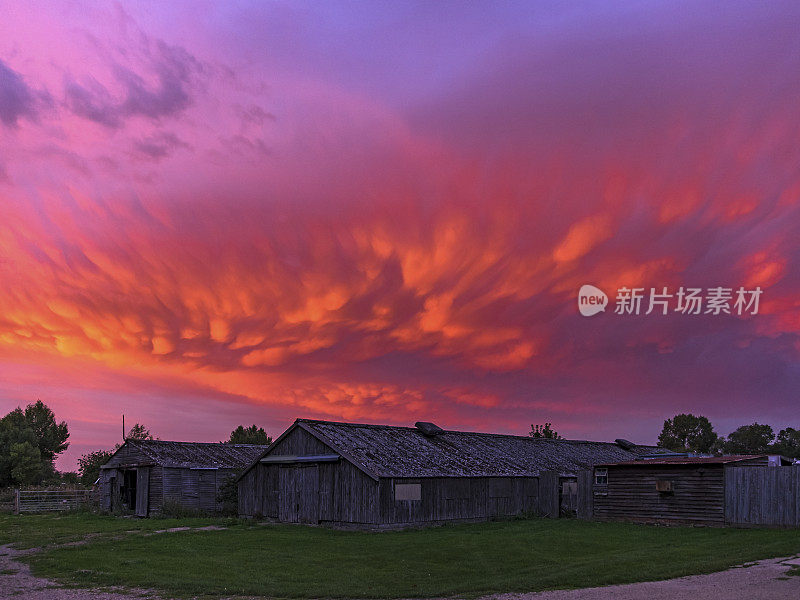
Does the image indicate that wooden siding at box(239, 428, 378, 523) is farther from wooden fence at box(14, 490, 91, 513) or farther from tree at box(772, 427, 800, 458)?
tree at box(772, 427, 800, 458)

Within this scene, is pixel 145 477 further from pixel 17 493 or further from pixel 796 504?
pixel 796 504

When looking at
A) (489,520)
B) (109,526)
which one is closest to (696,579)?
(489,520)

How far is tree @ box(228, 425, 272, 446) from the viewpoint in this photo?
11928 cm

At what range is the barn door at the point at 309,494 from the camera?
4553 centimetres

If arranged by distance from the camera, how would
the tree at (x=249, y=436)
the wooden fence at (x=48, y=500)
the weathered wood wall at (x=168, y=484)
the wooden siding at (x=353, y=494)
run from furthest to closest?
the tree at (x=249, y=436), the wooden fence at (x=48, y=500), the weathered wood wall at (x=168, y=484), the wooden siding at (x=353, y=494)

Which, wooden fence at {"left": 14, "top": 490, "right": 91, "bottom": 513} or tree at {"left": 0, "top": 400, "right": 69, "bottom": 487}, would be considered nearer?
wooden fence at {"left": 14, "top": 490, "right": 91, "bottom": 513}

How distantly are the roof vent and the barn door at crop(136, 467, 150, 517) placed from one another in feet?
70.0

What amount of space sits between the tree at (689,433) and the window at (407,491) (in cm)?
10728

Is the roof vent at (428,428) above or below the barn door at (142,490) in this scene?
above

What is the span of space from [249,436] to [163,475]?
217 ft

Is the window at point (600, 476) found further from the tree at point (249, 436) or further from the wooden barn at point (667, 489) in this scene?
the tree at point (249, 436)

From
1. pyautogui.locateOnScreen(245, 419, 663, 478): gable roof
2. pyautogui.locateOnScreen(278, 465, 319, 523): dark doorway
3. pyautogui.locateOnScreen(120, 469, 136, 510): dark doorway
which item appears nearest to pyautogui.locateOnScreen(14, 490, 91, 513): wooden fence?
pyautogui.locateOnScreen(120, 469, 136, 510): dark doorway

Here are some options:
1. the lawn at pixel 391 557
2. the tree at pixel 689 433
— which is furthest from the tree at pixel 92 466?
the tree at pixel 689 433

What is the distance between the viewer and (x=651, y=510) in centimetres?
4334
